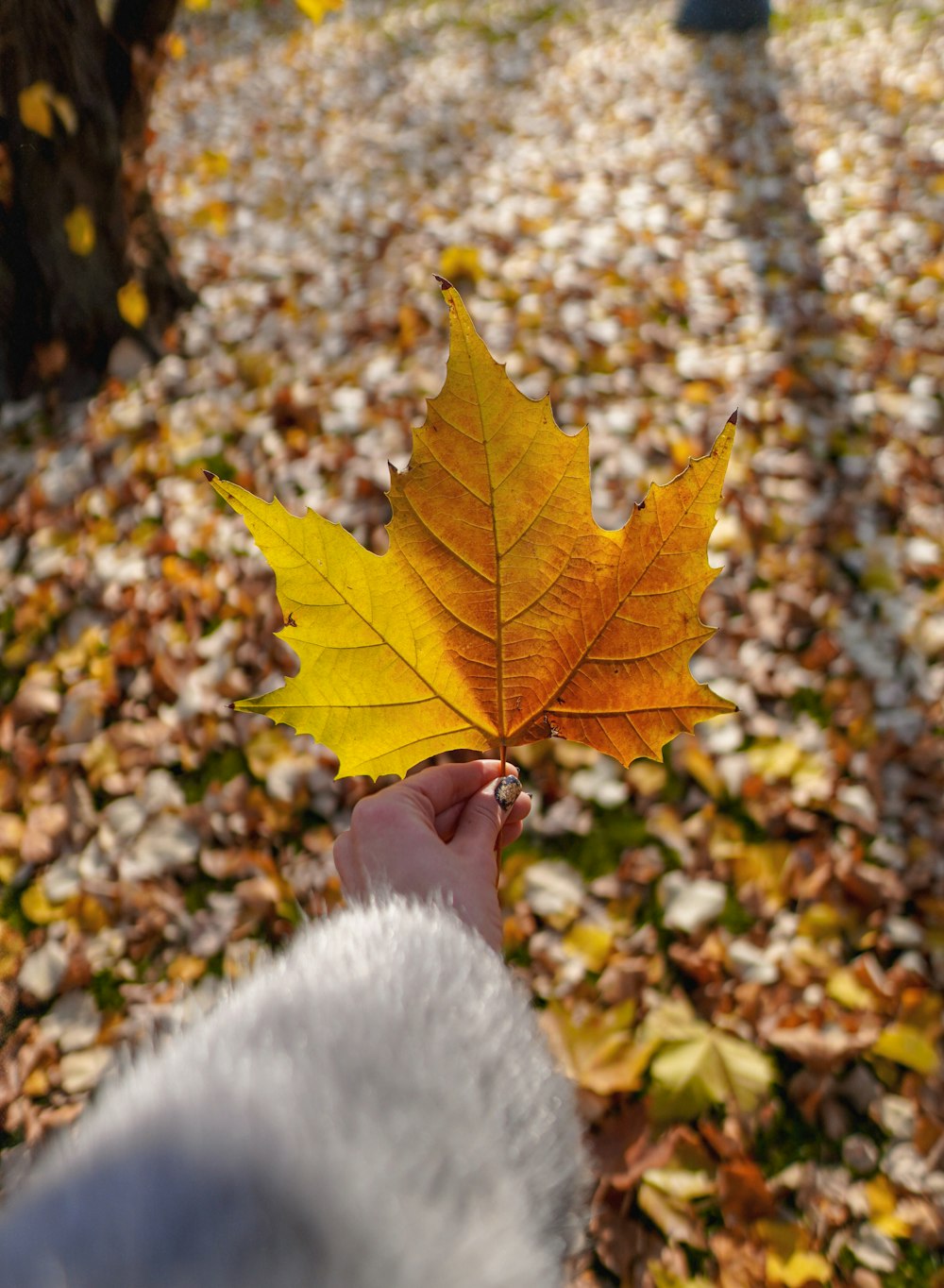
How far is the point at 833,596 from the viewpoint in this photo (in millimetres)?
2535

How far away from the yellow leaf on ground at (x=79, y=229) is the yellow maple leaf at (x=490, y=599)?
118 inches

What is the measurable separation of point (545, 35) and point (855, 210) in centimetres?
357

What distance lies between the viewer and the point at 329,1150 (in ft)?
1.97

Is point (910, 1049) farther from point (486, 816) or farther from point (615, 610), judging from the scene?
point (615, 610)

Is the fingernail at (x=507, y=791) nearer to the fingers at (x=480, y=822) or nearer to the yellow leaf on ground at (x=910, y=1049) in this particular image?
the fingers at (x=480, y=822)

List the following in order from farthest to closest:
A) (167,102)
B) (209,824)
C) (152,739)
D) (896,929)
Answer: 1. (167,102)
2. (152,739)
3. (209,824)
4. (896,929)

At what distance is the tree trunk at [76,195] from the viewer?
2.80m

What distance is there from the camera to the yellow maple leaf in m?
0.78

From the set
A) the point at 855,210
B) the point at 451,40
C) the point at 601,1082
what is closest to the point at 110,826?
the point at 601,1082

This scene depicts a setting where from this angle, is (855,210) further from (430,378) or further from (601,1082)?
(601,1082)

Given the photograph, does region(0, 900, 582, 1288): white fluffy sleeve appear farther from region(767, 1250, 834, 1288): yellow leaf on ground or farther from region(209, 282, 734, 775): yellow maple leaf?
region(767, 1250, 834, 1288): yellow leaf on ground

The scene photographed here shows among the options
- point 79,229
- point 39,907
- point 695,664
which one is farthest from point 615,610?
point 79,229

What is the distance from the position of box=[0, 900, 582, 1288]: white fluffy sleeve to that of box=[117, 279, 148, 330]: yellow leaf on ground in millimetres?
3298

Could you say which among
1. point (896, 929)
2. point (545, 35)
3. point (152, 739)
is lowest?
point (896, 929)
